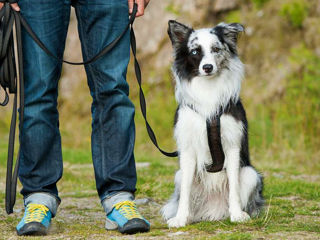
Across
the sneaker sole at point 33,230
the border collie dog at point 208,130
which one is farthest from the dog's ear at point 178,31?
the sneaker sole at point 33,230

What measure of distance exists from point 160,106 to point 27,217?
23.8 ft

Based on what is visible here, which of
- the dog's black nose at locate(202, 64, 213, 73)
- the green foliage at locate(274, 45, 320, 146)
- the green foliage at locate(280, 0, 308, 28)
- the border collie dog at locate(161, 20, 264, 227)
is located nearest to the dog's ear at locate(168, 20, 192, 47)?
the border collie dog at locate(161, 20, 264, 227)

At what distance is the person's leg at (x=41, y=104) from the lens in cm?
335

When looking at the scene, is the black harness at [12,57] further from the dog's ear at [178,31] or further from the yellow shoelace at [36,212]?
the dog's ear at [178,31]

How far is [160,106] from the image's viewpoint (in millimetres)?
10523

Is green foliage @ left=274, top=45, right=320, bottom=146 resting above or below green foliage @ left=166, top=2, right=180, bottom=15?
below

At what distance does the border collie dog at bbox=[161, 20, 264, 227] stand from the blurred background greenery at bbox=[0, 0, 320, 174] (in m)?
3.06

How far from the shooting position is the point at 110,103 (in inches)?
137

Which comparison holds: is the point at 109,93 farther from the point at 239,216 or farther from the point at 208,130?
the point at 239,216

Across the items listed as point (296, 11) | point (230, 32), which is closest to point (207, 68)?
point (230, 32)

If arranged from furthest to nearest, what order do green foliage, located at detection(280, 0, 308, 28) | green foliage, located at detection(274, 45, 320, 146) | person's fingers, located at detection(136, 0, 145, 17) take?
green foliage, located at detection(280, 0, 308, 28)
green foliage, located at detection(274, 45, 320, 146)
person's fingers, located at detection(136, 0, 145, 17)

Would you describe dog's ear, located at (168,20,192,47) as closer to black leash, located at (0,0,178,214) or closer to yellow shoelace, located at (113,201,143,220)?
black leash, located at (0,0,178,214)

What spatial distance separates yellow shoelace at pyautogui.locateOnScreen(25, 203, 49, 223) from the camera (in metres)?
3.35

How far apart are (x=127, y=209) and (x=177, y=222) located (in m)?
0.47
